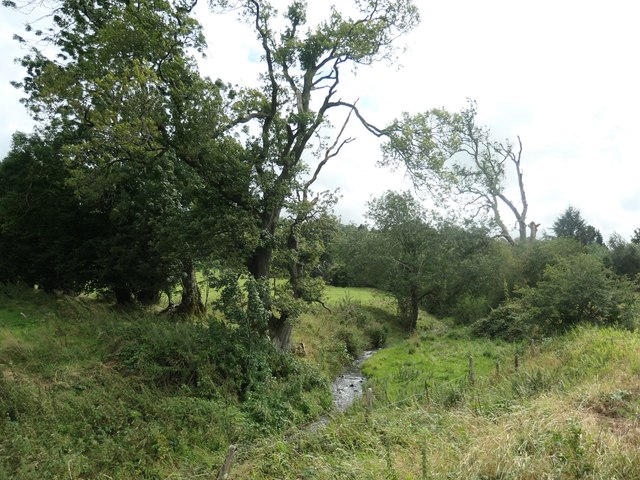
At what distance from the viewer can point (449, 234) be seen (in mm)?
33406

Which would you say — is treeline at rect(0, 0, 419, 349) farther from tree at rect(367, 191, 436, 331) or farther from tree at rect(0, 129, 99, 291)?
tree at rect(367, 191, 436, 331)

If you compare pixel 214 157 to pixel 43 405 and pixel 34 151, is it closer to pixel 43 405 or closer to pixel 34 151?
pixel 43 405

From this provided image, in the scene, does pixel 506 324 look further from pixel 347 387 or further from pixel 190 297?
pixel 190 297

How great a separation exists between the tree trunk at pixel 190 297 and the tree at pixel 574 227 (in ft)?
168

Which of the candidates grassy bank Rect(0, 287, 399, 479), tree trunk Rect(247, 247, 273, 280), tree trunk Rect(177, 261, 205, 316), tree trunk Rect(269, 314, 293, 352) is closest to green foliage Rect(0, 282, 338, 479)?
grassy bank Rect(0, 287, 399, 479)

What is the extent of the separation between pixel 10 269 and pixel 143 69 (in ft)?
46.9

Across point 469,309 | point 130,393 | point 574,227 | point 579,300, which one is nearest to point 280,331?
point 130,393

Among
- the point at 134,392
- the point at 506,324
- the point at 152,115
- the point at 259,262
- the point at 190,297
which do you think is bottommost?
the point at 134,392

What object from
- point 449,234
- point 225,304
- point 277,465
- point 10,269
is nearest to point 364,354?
point 225,304

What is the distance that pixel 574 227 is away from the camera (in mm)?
54438

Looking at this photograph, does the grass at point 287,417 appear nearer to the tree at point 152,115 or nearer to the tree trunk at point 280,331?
the tree trunk at point 280,331

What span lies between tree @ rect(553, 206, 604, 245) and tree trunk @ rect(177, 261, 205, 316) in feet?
168

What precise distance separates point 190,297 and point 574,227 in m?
53.8

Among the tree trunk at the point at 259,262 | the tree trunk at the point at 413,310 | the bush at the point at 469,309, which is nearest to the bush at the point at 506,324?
the bush at the point at 469,309
